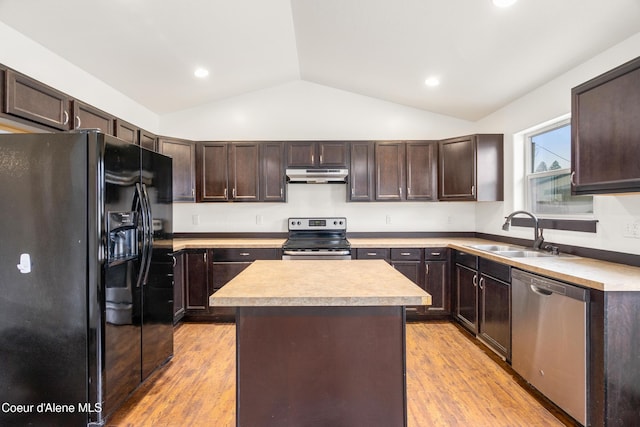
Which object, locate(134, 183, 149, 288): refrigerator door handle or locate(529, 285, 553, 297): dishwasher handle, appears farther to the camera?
locate(134, 183, 149, 288): refrigerator door handle

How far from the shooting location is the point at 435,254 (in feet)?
11.4

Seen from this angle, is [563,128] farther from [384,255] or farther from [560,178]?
[384,255]

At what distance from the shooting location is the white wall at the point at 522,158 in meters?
2.08

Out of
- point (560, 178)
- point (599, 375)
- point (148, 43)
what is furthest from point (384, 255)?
point (148, 43)

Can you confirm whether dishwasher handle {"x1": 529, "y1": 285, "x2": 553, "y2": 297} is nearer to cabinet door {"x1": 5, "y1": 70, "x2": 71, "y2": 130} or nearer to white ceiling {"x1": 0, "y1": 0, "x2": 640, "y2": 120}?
white ceiling {"x1": 0, "y1": 0, "x2": 640, "y2": 120}

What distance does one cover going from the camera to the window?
2.66m

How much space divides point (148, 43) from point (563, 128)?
3772 mm

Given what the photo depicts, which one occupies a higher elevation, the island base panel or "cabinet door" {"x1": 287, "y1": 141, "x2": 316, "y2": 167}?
"cabinet door" {"x1": 287, "y1": 141, "x2": 316, "y2": 167}

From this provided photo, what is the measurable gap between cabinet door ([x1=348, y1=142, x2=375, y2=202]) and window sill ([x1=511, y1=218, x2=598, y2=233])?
1.67 m

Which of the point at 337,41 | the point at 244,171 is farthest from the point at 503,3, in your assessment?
the point at 244,171

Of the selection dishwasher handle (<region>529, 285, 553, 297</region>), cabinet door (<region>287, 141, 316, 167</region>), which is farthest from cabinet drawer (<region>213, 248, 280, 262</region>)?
dishwasher handle (<region>529, 285, 553, 297</region>)

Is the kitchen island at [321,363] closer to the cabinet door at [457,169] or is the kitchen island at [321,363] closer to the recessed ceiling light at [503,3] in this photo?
the recessed ceiling light at [503,3]

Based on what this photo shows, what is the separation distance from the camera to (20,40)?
2160 mm

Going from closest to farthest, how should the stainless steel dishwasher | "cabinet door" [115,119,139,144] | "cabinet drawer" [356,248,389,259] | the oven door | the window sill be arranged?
the stainless steel dishwasher < the window sill < "cabinet door" [115,119,139,144] < the oven door < "cabinet drawer" [356,248,389,259]
